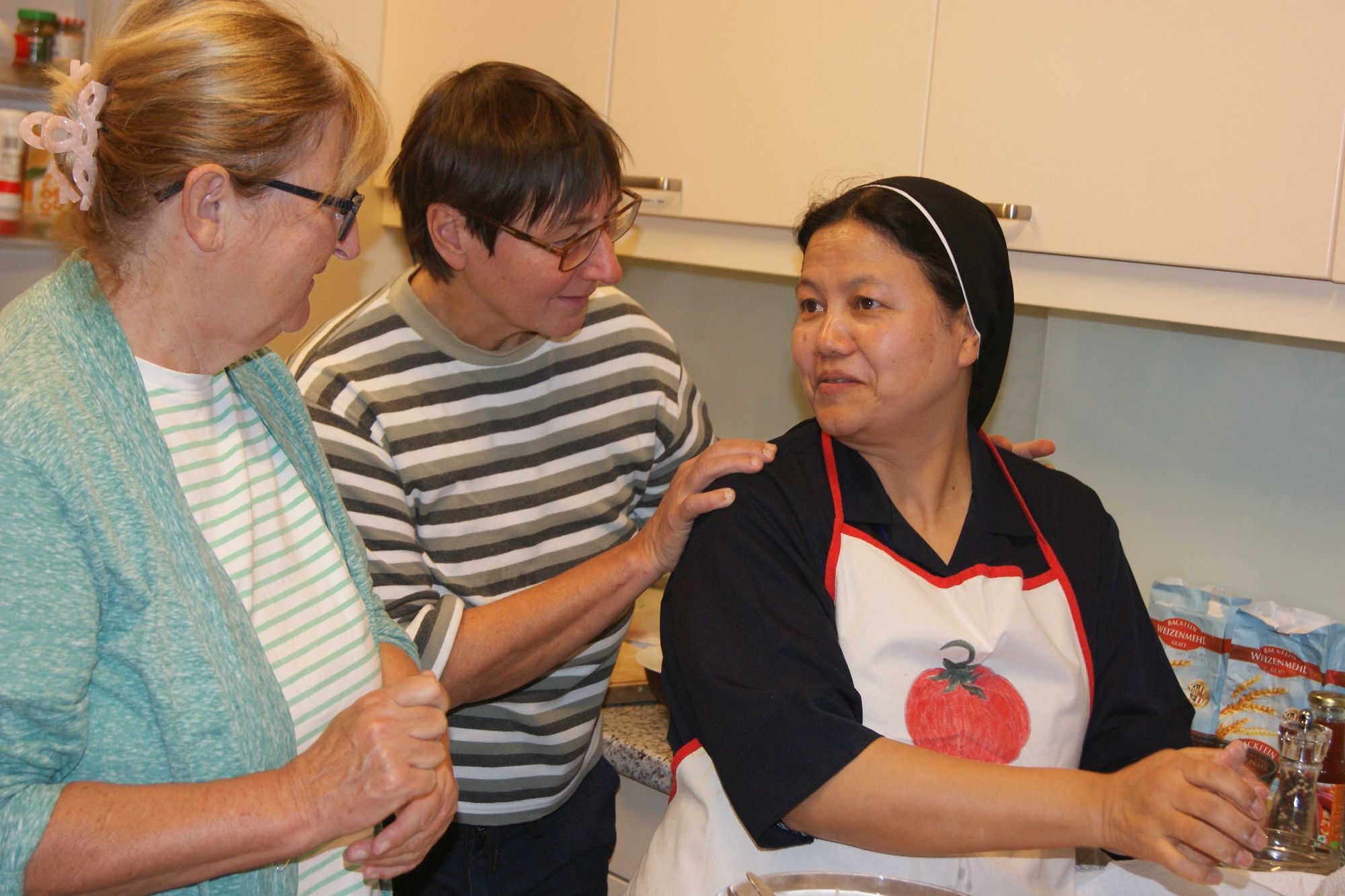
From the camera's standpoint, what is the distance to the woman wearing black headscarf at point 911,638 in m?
1.01

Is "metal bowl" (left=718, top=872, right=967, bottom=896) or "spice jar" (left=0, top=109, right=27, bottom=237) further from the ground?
"spice jar" (left=0, top=109, right=27, bottom=237)

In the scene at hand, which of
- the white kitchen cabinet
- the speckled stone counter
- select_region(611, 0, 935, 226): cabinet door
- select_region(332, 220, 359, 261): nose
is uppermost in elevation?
select_region(611, 0, 935, 226): cabinet door

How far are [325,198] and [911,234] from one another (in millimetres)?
561

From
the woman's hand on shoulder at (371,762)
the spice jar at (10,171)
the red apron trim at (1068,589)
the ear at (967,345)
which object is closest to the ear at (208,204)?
the woman's hand on shoulder at (371,762)

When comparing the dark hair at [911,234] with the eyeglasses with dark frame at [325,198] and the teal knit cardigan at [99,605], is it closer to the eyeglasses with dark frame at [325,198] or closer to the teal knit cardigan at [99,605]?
the eyeglasses with dark frame at [325,198]

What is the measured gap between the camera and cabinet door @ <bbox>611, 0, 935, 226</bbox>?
159 centimetres

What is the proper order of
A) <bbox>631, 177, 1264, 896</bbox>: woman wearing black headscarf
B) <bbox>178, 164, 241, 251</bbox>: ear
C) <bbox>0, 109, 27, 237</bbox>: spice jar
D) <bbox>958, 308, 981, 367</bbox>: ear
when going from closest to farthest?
<bbox>178, 164, 241, 251</bbox>: ear < <bbox>631, 177, 1264, 896</bbox>: woman wearing black headscarf < <bbox>958, 308, 981, 367</bbox>: ear < <bbox>0, 109, 27, 237</bbox>: spice jar

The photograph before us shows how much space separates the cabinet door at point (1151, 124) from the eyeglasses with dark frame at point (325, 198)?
817mm

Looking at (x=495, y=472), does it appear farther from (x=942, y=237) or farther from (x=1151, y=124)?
(x=1151, y=124)

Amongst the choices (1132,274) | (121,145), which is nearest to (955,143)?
(1132,274)

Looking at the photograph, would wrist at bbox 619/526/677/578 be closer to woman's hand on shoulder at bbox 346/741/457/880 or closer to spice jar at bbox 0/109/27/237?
woman's hand on shoulder at bbox 346/741/457/880

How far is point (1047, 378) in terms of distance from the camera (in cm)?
192

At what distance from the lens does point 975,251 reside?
48.4 inches

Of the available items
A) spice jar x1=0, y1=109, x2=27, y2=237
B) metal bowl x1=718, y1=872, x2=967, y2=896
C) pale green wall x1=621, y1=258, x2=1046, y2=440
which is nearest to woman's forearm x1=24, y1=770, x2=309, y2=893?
metal bowl x1=718, y1=872, x2=967, y2=896
